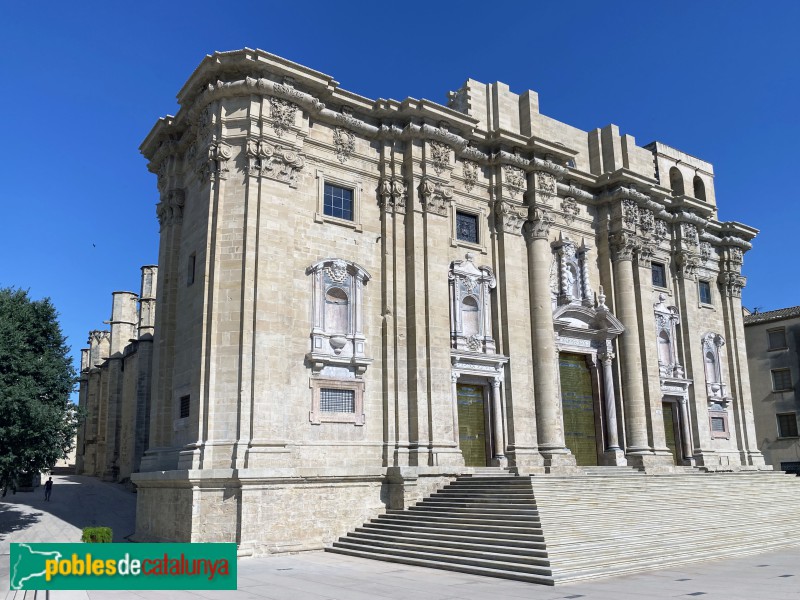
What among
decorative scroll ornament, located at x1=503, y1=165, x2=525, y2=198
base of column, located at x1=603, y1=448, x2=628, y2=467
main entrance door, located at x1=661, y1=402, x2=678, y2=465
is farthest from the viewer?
main entrance door, located at x1=661, y1=402, x2=678, y2=465

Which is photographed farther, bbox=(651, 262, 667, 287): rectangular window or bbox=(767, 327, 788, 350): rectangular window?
bbox=(767, 327, 788, 350): rectangular window

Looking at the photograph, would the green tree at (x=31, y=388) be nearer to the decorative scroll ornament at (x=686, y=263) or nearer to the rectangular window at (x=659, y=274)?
the rectangular window at (x=659, y=274)

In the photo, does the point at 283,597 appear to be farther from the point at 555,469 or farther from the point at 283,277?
the point at 555,469

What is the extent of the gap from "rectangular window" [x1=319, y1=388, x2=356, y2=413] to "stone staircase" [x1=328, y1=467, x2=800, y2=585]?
353 cm

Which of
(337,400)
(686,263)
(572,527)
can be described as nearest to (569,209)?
(686,263)

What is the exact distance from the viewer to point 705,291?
35.5m

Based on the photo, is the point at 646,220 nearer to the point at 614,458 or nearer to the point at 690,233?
the point at 690,233

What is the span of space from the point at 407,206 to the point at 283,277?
19.2ft

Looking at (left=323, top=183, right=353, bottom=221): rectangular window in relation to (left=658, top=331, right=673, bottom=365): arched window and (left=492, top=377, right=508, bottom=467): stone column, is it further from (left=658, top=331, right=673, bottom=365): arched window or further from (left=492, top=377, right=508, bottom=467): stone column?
(left=658, top=331, right=673, bottom=365): arched window

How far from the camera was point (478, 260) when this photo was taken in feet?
87.4

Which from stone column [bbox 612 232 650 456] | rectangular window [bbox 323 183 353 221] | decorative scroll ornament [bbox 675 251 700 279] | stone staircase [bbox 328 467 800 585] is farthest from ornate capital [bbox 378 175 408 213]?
decorative scroll ornament [bbox 675 251 700 279]

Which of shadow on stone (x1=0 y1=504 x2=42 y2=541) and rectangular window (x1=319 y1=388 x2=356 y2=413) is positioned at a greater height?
rectangular window (x1=319 y1=388 x2=356 y2=413)

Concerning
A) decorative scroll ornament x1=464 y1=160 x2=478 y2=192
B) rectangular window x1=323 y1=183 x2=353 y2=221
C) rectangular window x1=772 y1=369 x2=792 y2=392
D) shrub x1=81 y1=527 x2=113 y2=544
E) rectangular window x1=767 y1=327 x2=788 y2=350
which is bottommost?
shrub x1=81 y1=527 x2=113 y2=544

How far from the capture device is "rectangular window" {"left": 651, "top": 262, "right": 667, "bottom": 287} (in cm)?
3291
